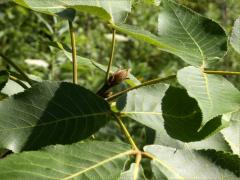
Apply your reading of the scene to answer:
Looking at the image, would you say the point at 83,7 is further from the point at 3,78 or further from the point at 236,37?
the point at 236,37

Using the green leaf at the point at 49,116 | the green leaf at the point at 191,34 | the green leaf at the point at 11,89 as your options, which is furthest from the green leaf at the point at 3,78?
the green leaf at the point at 191,34

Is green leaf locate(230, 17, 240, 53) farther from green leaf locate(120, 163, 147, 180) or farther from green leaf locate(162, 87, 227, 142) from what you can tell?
green leaf locate(120, 163, 147, 180)

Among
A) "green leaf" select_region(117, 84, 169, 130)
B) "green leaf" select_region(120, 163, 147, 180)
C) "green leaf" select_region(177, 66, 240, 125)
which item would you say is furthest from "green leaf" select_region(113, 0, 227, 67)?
"green leaf" select_region(120, 163, 147, 180)

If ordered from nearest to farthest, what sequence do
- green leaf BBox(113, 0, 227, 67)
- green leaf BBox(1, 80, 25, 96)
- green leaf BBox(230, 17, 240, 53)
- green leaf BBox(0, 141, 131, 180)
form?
1. green leaf BBox(0, 141, 131, 180)
2. green leaf BBox(113, 0, 227, 67)
3. green leaf BBox(230, 17, 240, 53)
4. green leaf BBox(1, 80, 25, 96)

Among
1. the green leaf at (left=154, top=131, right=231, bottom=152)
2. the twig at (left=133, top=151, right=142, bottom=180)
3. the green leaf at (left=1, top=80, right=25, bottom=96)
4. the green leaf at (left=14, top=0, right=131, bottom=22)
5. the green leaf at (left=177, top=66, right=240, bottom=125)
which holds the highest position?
the green leaf at (left=14, top=0, right=131, bottom=22)

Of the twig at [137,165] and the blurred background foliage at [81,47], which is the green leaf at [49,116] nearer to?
the twig at [137,165]

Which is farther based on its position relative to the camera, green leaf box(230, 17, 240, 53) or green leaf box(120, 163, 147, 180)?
green leaf box(230, 17, 240, 53)
